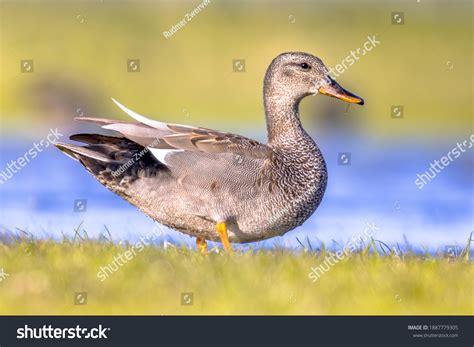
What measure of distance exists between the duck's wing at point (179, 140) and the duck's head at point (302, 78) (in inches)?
25.2

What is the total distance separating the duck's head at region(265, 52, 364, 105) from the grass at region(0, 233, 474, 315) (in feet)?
5.05

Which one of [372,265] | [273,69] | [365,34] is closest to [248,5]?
[365,34]

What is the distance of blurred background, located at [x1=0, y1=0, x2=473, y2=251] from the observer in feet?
43.4

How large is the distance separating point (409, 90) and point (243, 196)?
1275 centimetres

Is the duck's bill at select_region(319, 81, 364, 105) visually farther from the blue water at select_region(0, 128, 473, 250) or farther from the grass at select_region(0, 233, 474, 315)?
the grass at select_region(0, 233, 474, 315)

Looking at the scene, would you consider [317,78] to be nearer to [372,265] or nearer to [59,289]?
[372,265]

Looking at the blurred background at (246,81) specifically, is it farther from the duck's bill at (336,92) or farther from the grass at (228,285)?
the grass at (228,285)

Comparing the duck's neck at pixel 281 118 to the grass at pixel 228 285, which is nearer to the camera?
the grass at pixel 228 285

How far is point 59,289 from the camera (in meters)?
5.65

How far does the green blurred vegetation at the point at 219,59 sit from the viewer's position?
1767 centimetres

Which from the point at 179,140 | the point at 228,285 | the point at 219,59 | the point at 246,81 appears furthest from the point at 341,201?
the point at 219,59

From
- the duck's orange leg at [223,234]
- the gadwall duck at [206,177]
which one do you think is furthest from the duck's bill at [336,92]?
the duck's orange leg at [223,234]

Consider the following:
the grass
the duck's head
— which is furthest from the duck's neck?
the grass

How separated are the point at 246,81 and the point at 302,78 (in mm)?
11062
